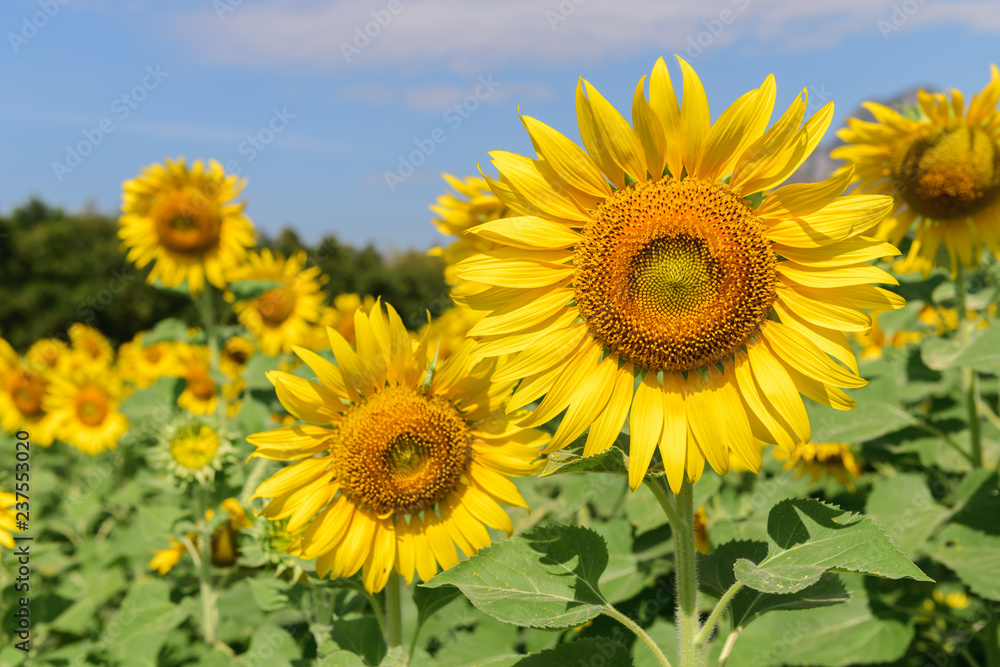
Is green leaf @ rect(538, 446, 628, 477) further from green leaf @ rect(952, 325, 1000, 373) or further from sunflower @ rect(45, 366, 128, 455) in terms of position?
sunflower @ rect(45, 366, 128, 455)

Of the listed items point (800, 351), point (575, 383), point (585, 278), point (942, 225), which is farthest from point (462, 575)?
point (942, 225)

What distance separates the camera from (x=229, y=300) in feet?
18.4

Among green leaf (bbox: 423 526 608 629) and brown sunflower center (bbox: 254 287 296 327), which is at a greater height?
brown sunflower center (bbox: 254 287 296 327)

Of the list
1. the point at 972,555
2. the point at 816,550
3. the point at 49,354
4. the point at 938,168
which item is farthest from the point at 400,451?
the point at 49,354

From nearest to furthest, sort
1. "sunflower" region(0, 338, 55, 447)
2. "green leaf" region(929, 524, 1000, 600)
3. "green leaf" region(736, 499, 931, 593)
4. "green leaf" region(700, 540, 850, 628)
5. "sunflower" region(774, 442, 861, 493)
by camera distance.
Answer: "green leaf" region(736, 499, 931, 593), "green leaf" region(700, 540, 850, 628), "green leaf" region(929, 524, 1000, 600), "sunflower" region(774, 442, 861, 493), "sunflower" region(0, 338, 55, 447)

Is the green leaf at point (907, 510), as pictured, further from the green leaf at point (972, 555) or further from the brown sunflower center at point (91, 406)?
the brown sunflower center at point (91, 406)

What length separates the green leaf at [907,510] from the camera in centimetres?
312

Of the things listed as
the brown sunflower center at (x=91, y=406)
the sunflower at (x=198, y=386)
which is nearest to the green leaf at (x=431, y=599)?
the sunflower at (x=198, y=386)

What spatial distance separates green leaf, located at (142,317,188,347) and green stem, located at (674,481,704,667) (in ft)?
15.7

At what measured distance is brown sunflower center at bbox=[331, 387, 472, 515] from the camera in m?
2.41

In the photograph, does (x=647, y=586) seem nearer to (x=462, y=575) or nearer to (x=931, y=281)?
(x=462, y=575)

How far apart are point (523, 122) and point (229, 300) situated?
171 inches

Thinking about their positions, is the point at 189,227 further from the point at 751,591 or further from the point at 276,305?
the point at 751,591

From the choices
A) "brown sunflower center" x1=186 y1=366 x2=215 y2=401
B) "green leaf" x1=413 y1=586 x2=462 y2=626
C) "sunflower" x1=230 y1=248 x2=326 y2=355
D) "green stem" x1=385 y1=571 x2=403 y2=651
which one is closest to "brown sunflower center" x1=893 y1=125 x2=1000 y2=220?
"green leaf" x1=413 y1=586 x2=462 y2=626
